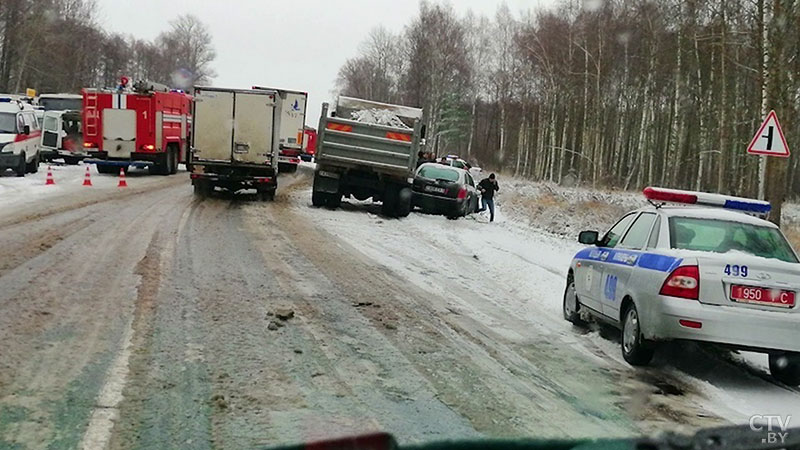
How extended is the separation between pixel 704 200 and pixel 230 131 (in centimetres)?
1479

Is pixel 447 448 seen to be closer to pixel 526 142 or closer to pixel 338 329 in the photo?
pixel 338 329

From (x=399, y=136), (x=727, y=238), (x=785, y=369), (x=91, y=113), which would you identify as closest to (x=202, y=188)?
(x=399, y=136)

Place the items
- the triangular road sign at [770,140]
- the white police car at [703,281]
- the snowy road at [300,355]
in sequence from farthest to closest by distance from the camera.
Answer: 1. the triangular road sign at [770,140]
2. the white police car at [703,281]
3. the snowy road at [300,355]

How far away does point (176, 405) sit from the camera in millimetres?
5129

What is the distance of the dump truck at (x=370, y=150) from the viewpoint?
20.2 metres

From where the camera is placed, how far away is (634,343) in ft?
23.5

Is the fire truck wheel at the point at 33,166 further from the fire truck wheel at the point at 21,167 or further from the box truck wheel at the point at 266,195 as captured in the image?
the box truck wheel at the point at 266,195

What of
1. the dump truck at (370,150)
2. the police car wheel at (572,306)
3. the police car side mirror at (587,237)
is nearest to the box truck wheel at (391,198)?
the dump truck at (370,150)

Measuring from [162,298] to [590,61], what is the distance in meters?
45.7

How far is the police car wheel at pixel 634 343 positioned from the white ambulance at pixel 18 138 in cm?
2261

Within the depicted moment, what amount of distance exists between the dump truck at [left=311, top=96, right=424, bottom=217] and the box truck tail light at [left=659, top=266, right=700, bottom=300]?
45.1 ft

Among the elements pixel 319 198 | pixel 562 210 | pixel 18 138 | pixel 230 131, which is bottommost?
pixel 562 210

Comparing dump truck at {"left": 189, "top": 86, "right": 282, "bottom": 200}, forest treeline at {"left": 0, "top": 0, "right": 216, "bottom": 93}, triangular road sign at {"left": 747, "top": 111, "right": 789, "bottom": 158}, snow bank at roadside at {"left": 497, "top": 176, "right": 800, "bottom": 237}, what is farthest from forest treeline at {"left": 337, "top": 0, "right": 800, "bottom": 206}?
forest treeline at {"left": 0, "top": 0, "right": 216, "bottom": 93}

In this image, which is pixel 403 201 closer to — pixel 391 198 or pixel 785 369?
pixel 391 198
